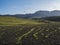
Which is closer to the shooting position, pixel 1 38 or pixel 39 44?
pixel 39 44

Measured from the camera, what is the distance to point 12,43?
3162 centimetres

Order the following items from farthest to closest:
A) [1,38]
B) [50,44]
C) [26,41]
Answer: [1,38]
[26,41]
[50,44]

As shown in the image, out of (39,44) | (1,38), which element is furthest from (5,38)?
(39,44)

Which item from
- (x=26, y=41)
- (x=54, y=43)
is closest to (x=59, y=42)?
(x=54, y=43)

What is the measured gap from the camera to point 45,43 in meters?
30.7

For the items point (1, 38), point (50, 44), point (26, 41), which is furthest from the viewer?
point (1, 38)

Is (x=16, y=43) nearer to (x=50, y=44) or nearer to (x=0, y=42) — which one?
(x=0, y=42)

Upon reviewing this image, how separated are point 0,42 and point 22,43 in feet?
15.7

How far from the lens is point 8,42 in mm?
32656

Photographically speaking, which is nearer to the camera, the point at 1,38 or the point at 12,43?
the point at 12,43

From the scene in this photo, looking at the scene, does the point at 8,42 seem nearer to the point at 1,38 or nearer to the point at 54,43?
the point at 1,38

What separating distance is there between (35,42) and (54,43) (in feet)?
11.6

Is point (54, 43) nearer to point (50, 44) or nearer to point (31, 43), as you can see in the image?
point (50, 44)

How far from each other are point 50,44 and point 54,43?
989 mm
